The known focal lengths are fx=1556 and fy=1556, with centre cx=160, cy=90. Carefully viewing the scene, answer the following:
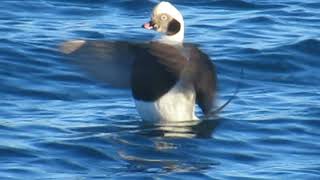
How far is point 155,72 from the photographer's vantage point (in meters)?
10.8

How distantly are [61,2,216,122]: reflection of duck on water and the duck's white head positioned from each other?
0.01 m

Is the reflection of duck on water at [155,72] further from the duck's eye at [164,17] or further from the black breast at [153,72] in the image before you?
the duck's eye at [164,17]

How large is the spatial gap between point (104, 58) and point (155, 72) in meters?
0.37

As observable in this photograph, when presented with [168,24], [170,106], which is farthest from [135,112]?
[168,24]

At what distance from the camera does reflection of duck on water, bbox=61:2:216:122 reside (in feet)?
35.1

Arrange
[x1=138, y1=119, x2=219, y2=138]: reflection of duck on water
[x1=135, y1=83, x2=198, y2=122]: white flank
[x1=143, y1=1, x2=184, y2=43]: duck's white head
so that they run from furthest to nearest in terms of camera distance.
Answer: [x1=143, y1=1, x2=184, y2=43]: duck's white head, [x1=135, y1=83, x2=198, y2=122]: white flank, [x1=138, y1=119, x2=219, y2=138]: reflection of duck on water

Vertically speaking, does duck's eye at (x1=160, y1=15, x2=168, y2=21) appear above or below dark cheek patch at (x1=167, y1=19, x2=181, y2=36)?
above

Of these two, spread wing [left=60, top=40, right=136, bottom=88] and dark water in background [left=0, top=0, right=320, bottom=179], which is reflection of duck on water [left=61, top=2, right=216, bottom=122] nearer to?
spread wing [left=60, top=40, right=136, bottom=88]

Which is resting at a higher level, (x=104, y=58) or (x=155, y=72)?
(x=104, y=58)

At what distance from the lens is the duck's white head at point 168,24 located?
10914 millimetres

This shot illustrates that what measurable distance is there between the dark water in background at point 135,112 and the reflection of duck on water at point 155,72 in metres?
0.15

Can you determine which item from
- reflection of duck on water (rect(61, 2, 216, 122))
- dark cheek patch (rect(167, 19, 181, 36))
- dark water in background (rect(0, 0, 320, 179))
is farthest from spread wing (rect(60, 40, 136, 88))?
dark cheek patch (rect(167, 19, 181, 36))

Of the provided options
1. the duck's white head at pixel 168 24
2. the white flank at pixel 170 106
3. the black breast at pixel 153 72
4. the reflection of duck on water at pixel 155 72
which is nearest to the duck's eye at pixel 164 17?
the duck's white head at pixel 168 24

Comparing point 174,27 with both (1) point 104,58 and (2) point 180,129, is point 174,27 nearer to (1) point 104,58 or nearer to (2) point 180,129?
(1) point 104,58
